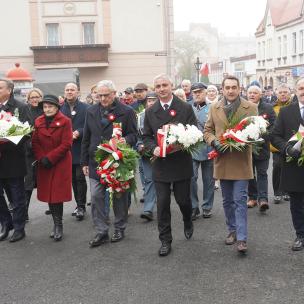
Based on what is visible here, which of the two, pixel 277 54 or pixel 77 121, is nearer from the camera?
pixel 77 121

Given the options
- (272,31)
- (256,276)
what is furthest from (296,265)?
(272,31)

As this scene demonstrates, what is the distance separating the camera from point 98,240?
6.00 metres

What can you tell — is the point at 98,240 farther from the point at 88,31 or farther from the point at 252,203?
the point at 88,31

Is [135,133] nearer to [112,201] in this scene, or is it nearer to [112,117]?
[112,117]

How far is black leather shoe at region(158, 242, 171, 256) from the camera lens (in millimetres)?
5534

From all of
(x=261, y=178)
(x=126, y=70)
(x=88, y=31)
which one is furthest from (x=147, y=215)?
(x=88, y=31)

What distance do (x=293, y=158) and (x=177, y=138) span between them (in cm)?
130

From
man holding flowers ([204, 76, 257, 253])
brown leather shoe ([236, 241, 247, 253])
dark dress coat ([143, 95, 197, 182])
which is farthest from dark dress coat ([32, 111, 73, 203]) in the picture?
brown leather shoe ([236, 241, 247, 253])

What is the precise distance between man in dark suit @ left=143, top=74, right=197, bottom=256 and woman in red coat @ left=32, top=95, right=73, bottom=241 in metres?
1.21

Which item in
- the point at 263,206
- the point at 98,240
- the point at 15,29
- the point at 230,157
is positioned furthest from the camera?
the point at 15,29

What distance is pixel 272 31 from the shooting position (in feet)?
172

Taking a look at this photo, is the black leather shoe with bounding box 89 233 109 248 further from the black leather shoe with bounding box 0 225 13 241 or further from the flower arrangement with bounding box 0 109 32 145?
the flower arrangement with bounding box 0 109 32 145

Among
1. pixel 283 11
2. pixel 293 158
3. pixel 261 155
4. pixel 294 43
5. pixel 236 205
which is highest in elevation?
pixel 283 11

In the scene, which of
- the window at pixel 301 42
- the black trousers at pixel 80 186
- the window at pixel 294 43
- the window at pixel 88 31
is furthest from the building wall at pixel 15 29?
the black trousers at pixel 80 186
